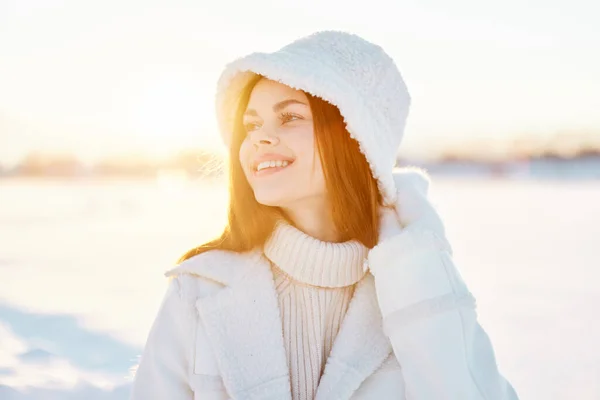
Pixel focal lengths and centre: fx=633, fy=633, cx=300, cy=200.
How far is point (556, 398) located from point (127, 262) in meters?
4.13

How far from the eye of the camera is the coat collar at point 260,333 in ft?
6.15

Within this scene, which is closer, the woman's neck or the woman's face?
the woman's face

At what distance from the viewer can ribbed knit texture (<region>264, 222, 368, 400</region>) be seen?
6.64 ft

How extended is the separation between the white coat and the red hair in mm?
102

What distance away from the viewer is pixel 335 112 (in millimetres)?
2090

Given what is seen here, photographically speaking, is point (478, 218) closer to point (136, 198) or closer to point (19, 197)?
point (136, 198)

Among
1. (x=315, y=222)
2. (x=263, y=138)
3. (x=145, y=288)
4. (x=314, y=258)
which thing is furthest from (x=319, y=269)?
(x=145, y=288)

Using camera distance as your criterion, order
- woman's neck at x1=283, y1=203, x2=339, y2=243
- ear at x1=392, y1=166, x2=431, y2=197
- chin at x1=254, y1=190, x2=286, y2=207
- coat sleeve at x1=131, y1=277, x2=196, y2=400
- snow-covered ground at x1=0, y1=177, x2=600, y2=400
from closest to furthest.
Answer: coat sleeve at x1=131, y1=277, x2=196, y2=400, chin at x1=254, y1=190, x2=286, y2=207, woman's neck at x1=283, y1=203, x2=339, y2=243, ear at x1=392, y1=166, x2=431, y2=197, snow-covered ground at x1=0, y1=177, x2=600, y2=400

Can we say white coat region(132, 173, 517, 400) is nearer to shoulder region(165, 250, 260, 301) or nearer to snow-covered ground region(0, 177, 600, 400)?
shoulder region(165, 250, 260, 301)

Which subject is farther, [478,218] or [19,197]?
[19,197]

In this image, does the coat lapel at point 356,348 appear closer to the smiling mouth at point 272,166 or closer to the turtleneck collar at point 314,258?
the turtleneck collar at point 314,258

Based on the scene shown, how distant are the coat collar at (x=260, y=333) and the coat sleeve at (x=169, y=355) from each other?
59mm

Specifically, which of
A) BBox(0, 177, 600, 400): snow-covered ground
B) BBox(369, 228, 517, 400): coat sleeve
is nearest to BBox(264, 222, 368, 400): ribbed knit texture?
BBox(369, 228, 517, 400): coat sleeve

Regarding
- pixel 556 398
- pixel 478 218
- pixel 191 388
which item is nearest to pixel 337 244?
pixel 191 388
